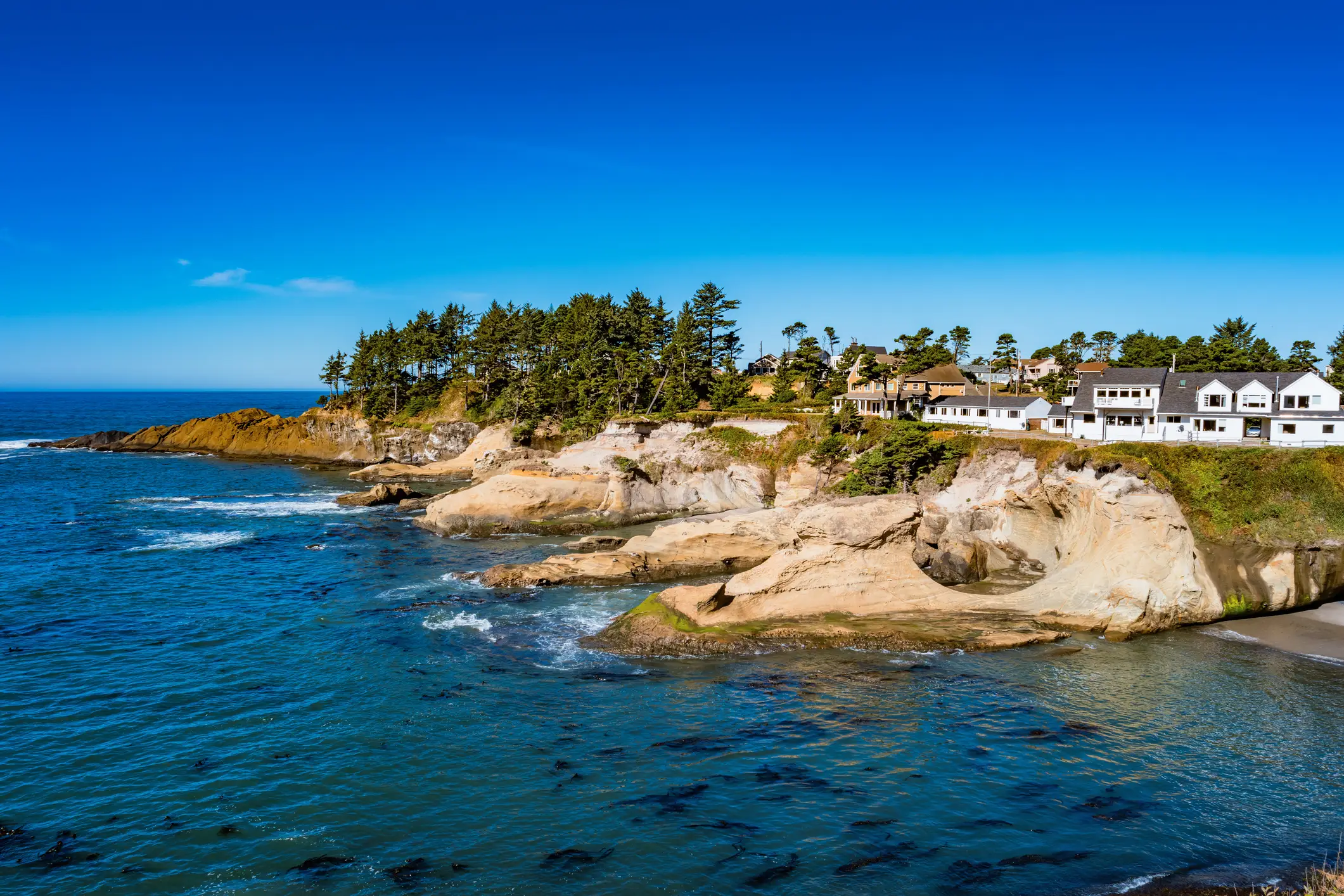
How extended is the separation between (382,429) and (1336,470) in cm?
9192

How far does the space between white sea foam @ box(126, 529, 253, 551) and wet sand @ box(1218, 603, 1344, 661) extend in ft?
182

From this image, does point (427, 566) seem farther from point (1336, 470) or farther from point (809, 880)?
point (1336, 470)

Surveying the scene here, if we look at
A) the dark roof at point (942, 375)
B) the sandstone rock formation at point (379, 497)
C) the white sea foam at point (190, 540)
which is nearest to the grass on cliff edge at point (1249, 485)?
the white sea foam at point (190, 540)

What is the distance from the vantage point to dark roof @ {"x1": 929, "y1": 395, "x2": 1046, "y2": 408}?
65.1 meters

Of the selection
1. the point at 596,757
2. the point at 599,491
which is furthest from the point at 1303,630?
the point at 599,491

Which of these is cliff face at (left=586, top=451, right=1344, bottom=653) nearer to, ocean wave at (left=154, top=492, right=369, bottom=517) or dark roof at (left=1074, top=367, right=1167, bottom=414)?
dark roof at (left=1074, top=367, right=1167, bottom=414)

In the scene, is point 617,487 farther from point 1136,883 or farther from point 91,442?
point 91,442

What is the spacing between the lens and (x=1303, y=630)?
3200 cm

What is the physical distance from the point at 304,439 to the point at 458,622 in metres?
78.1

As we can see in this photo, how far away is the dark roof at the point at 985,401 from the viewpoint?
65125mm

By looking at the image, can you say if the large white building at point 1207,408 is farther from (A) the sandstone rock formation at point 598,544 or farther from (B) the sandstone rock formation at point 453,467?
(B) the sandstone rock formation at point 453,467

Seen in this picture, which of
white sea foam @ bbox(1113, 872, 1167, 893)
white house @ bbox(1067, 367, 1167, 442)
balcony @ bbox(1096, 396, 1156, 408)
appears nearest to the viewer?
white sea foam @ bbox(1113, 872, 1167, 893)

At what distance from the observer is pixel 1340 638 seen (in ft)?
102

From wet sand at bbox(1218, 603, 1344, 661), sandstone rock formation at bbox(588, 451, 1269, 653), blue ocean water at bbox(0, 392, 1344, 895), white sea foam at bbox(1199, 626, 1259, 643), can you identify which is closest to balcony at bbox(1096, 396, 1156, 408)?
sandstone rock formation at bbox(588, 451, 1269, 653)
